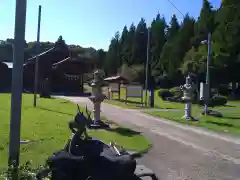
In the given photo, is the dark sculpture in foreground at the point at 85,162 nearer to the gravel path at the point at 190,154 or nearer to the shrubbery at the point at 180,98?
the gravel path at the point at 190,154

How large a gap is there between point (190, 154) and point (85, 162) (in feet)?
19.5

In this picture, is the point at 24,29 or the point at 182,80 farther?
the point at 182,80

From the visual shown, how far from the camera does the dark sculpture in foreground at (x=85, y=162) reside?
17.4 ft

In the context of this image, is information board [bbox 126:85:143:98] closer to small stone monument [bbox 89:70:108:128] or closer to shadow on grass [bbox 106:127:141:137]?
small stone monument [bbox 89:70:108:128]

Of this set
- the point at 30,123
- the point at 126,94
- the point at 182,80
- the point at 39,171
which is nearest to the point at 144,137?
the point at 30,123

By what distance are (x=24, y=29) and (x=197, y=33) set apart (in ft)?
186

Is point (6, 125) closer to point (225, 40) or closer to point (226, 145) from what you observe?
point (226, 145)

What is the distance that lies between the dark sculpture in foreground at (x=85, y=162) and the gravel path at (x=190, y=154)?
2.60 meters

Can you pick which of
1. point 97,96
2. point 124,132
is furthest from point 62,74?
point 124,132

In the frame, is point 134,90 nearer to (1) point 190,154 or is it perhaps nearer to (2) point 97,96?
(2) point 97,96

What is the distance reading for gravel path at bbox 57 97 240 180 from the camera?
8367mm

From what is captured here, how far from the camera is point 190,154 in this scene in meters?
10.6

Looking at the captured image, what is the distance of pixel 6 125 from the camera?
13.5 metres

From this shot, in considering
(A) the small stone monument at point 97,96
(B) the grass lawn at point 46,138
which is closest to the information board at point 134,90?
(B) the grass lawn at point 46,138
